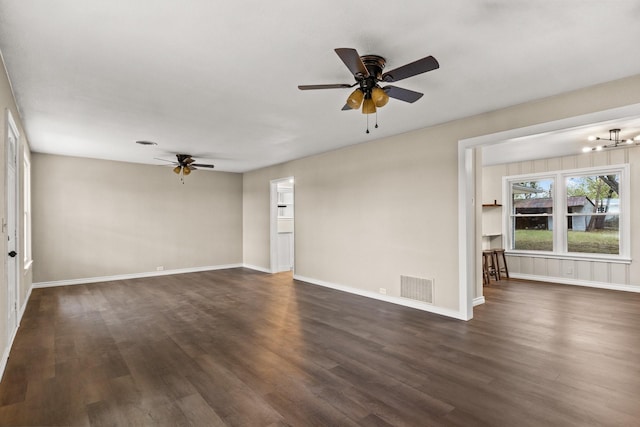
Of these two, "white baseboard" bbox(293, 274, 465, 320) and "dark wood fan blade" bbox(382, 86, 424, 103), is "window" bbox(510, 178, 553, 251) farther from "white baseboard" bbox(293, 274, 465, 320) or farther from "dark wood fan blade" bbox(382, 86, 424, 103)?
"dark wood fan blade" bbox(382, 86, 424, 103)

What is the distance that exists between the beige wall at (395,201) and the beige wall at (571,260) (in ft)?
12.4

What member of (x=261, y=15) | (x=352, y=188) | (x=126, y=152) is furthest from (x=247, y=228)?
(x=261, y=15)

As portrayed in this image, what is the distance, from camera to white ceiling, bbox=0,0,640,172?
2051mm

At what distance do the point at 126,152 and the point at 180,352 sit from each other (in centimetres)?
454

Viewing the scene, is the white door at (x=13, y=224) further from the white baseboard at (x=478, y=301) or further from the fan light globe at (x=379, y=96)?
the white baseboard at (x=478, y=301)

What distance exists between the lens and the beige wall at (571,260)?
5781mm

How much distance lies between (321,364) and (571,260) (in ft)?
20.2

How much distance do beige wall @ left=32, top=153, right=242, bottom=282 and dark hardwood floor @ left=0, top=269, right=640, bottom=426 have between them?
1.86 metres

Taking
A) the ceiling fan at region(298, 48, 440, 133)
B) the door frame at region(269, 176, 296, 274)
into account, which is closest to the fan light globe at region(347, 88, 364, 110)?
the ceiling fan at region(298, 48, 440, 133)

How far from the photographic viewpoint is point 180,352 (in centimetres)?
323

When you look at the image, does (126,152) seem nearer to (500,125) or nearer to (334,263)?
(334,263)

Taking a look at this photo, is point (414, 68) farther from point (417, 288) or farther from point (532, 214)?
point (532, 214)

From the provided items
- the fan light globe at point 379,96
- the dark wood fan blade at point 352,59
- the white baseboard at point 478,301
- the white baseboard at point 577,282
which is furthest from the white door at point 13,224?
the white baseboard at point 577,282

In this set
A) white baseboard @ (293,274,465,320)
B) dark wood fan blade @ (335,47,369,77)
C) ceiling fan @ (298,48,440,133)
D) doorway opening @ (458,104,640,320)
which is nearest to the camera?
dark wood fan blade @ (335,47,369,77)
